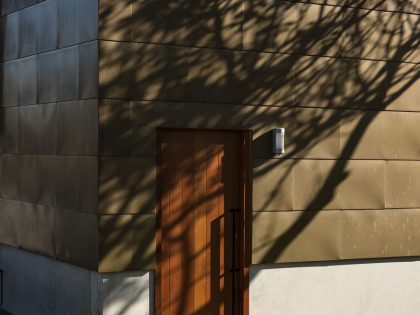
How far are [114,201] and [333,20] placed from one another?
3.70 metres

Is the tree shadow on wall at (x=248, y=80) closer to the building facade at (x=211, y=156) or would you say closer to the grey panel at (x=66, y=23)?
the building facade at (x=211, y=156)

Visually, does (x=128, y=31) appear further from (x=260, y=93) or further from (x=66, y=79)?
(x=260, y=93)

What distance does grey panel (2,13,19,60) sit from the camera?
1170 cm

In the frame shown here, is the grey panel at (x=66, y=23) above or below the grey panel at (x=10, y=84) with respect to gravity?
above

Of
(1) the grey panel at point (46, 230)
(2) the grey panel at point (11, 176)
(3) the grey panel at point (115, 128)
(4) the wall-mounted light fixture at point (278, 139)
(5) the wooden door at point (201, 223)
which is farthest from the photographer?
(2) the grey panel at point (11, 176)

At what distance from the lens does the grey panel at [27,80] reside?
11195 millimetres

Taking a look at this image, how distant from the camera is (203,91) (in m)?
10.1

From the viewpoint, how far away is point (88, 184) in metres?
9.81

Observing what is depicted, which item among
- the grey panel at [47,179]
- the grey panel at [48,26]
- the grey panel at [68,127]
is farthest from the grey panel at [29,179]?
the grey panel at [48,26]

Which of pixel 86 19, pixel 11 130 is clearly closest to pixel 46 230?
pixel 11 130

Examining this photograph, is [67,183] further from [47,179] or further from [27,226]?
[27,226]

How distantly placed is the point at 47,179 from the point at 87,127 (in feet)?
4.45

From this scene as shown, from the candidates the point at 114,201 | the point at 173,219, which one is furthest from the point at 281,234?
the point at 114,201

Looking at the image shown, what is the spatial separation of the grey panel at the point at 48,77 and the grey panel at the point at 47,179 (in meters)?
0.76
